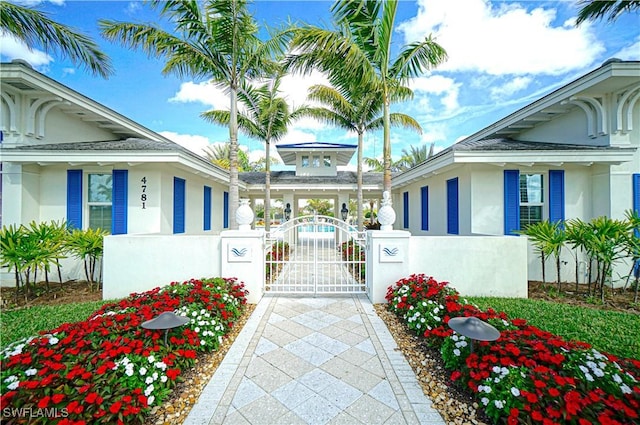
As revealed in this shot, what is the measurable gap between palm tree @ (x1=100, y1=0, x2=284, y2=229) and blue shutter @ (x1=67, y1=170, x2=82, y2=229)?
12.8ft

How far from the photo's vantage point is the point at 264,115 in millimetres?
11531

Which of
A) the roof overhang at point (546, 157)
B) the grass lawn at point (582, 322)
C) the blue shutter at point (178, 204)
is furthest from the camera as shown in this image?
the blue shutter at point (178, 204)

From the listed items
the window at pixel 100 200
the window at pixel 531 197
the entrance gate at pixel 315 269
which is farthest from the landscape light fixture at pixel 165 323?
the window at pixel 531 197

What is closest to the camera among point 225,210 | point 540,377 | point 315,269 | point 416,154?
point 540,377

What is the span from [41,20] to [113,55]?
1499 mm

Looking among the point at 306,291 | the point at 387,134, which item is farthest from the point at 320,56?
the point at 306,291

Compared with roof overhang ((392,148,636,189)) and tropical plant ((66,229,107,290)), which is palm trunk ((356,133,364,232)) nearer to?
roof overhang ((392,148,636,189))

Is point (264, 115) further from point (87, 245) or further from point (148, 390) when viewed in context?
point (148, 390)

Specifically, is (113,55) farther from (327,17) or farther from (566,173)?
(566,173)

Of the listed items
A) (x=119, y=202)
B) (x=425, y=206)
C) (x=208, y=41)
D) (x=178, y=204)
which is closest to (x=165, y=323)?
(x=119, y=202)

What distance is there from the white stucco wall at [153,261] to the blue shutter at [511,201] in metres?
7.89

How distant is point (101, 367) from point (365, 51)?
7.92m

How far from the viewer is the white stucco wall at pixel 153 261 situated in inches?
227

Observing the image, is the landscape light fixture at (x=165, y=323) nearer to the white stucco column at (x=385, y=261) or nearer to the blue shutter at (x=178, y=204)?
the white stucco column at (x=385, y=261)
